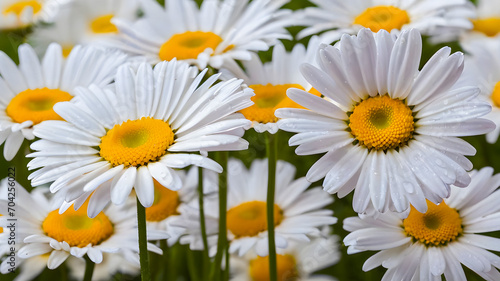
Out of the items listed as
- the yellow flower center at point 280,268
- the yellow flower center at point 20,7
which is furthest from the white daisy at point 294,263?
the yellow flower center at point 20,7

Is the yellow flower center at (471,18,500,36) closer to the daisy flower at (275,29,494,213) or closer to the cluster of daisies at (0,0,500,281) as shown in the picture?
the cluster of daisies at (0,0,500,281)

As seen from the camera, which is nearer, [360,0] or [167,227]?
[167,227]

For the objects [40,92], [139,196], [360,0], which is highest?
[360,0]

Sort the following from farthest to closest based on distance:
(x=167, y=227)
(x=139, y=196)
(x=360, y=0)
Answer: (x=360, y=0) < (x=167, y=227) < (x=139, y=196)

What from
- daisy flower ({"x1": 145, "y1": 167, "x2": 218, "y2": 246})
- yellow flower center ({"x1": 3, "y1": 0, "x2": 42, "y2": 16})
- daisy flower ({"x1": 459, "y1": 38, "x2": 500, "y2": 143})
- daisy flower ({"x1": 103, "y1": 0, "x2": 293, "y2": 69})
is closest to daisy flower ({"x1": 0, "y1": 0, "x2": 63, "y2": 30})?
yellow flower center ({"x1": 3, "y1": 0, "x2": 42, "y2": 16})

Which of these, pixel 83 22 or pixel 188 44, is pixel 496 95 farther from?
pixel 83 22

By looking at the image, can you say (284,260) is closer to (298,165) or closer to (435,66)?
(298,165)

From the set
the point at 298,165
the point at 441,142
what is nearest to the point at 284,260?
the point at 298,165

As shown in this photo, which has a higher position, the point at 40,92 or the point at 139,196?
Answer: the point at 40,92
